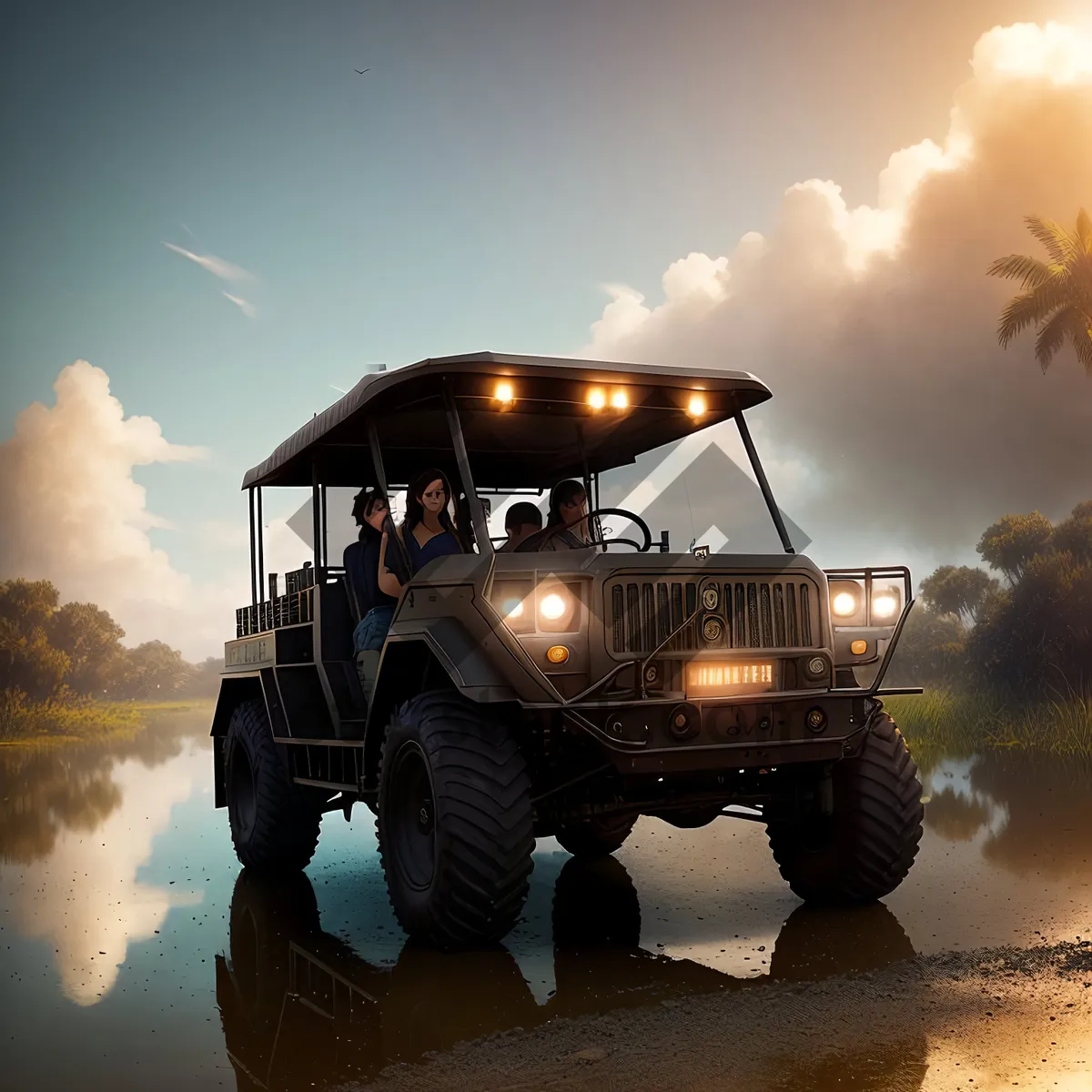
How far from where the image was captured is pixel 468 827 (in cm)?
579

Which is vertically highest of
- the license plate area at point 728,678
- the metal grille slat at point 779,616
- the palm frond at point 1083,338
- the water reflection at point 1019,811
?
the palm frond at point 1083,338

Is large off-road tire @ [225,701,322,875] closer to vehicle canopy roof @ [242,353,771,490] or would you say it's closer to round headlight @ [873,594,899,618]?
vehicle canopy roof @ [242,353,771,490]

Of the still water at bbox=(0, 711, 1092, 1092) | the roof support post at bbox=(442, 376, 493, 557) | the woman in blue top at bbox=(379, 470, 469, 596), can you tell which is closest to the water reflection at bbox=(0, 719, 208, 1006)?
the still water at bbox=(0, 711, 1092, 1092)

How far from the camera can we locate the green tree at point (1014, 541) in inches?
1465

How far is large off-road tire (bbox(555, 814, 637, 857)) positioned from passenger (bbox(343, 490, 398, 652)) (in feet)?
7.55

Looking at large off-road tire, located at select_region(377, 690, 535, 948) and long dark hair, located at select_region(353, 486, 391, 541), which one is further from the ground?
long dark hair, located at select_region(353, 486, 391, 541)

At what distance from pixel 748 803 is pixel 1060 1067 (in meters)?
2.62

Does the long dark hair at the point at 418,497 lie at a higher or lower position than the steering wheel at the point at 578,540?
higher

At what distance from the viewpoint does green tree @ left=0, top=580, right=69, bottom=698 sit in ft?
116

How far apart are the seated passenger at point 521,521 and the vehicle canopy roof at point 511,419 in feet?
1.72

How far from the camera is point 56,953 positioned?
6.76m

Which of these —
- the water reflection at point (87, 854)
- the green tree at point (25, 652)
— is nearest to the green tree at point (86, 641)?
the green tree at point (25, 652)

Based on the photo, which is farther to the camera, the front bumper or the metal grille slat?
the metal grille slat

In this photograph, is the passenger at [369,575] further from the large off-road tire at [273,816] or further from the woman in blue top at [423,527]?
the large off-road tire at [273,816]
